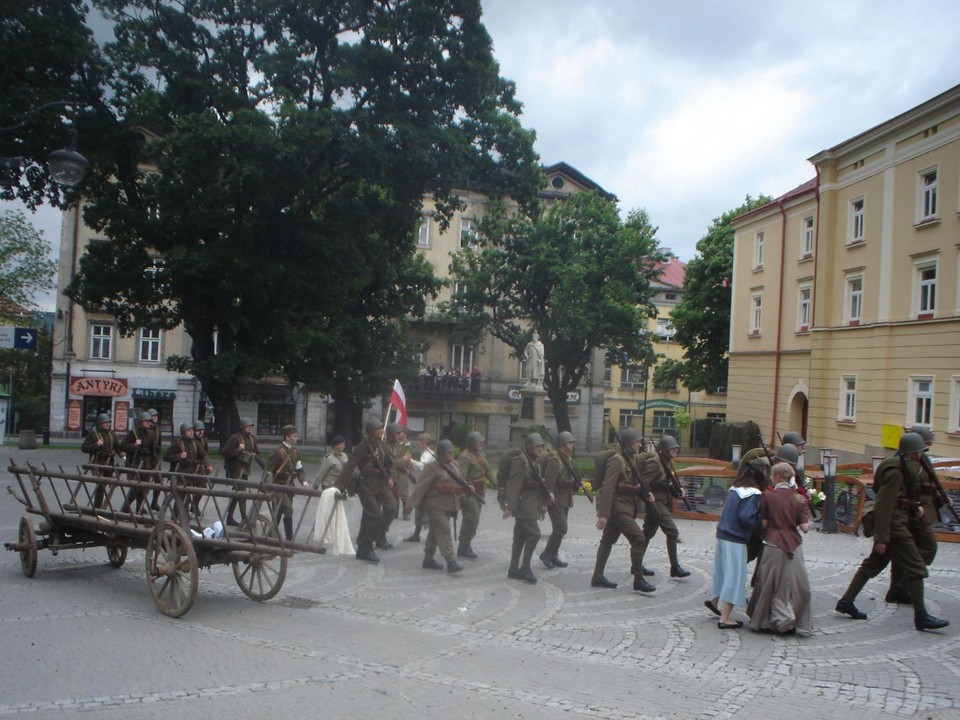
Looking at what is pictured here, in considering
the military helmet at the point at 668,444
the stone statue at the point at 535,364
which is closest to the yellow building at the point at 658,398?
the stone statue at the point at 535,364

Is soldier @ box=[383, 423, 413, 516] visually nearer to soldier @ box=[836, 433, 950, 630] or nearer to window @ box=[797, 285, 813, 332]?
soldier @ box=[836, 433, 950, 630]

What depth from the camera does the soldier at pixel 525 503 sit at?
35.2 feet

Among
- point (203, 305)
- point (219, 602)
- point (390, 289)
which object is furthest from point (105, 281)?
point (219, 602)

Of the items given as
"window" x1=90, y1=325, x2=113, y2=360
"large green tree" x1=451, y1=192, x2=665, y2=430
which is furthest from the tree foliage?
"large green tree" x1=451, y1=192, x2=665, y2=430

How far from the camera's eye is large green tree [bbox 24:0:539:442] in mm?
23734

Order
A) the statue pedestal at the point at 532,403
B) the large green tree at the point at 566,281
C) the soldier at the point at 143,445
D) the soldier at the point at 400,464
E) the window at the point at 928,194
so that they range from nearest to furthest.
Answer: the soldier at the point at 400,464
the soldier at the point at 143,445
the window at the point at 928,194
the statue pedestal at the point at 532,403
the large green tree at the point at 566,281

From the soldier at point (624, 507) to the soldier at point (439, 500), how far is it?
1.92 metres

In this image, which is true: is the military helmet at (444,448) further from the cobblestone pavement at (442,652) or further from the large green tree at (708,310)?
the large green tree at (708,310)

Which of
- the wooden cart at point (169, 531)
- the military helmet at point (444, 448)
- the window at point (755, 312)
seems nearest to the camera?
the wooden cart at point (169, 531)

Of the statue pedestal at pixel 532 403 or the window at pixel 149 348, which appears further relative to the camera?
Result: the window at pixel 149 348

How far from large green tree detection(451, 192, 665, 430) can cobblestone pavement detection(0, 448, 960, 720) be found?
25578mm

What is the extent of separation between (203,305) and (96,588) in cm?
1893

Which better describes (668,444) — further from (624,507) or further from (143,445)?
(143,445)

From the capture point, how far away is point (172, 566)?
841 cm
